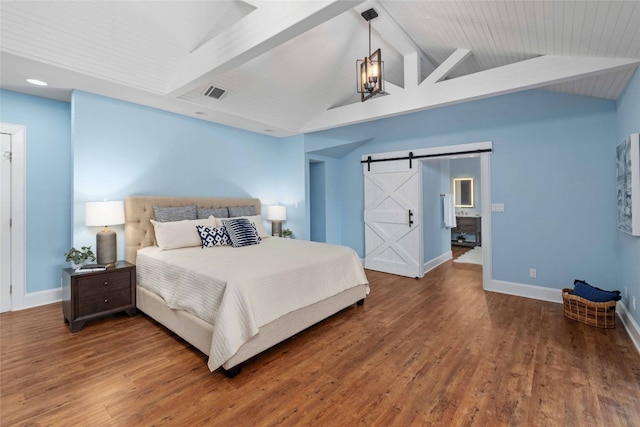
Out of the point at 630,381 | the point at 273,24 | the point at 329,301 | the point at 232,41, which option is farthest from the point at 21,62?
the point at 630,381

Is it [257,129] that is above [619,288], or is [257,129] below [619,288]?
above

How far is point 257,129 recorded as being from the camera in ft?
16.3

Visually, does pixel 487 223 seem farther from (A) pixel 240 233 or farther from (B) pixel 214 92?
(B) pixel 214 92

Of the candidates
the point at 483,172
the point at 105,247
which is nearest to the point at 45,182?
the point at 105,247

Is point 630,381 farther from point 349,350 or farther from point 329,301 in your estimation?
point 329,301

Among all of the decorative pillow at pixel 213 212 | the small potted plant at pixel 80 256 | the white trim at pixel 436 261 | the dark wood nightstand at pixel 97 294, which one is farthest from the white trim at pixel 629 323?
the small potted plant at pixel 80 256

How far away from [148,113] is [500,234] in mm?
5129

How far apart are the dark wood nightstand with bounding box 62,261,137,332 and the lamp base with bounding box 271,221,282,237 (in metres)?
2.49

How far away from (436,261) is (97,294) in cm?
536

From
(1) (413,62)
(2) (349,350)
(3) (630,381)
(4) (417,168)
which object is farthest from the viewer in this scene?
(4) (417,168)

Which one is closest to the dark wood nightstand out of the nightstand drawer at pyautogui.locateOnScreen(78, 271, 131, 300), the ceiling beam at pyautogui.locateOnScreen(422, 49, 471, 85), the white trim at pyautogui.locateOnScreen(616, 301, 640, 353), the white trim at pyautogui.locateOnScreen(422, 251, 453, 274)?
the nightstand drawer at pyautogui.locateOnScreen(78, 271, 131, 300)

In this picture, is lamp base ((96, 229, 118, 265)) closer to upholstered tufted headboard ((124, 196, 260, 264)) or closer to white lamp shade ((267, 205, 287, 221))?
upholstered tufted headboard ((124, 196, 260, 264))

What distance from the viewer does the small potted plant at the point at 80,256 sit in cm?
308

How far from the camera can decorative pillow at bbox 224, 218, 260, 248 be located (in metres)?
3.68
